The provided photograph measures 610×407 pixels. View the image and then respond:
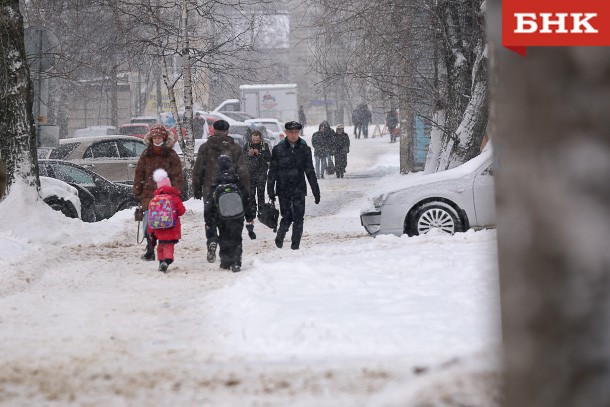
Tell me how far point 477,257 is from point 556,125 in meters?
8.81

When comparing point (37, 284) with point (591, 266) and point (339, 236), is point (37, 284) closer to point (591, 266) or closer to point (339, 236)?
point (339, 236)

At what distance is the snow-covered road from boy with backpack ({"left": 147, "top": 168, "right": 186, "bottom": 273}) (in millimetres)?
245

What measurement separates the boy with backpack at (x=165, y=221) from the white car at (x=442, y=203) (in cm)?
352

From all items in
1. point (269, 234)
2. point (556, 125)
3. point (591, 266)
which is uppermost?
point (556, 125)

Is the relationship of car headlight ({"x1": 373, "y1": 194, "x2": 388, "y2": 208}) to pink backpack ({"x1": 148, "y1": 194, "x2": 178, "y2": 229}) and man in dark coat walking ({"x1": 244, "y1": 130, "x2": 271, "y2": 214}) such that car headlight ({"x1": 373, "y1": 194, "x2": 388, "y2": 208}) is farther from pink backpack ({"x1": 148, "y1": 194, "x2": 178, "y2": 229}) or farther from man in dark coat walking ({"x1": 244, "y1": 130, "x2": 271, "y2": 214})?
man in dark coat walking ({"x1": 244, "y1": 130, "x2": 271, "y2": 214})

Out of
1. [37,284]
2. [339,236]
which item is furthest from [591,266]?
[339,236]

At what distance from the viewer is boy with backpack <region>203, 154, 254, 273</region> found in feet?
41.0

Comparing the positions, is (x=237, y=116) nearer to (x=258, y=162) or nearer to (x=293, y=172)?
(x=258, y=162)

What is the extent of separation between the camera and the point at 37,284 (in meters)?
12.0

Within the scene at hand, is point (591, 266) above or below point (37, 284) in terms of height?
above

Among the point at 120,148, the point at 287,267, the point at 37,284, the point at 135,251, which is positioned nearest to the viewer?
the point at 287,267

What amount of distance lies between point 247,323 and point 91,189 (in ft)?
45.3

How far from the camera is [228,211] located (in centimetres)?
1249

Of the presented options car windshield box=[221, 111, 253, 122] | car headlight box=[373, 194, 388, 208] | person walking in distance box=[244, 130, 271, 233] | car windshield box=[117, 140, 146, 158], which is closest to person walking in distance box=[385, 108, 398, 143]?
car windshield box=[221, 111, 253, 122]
